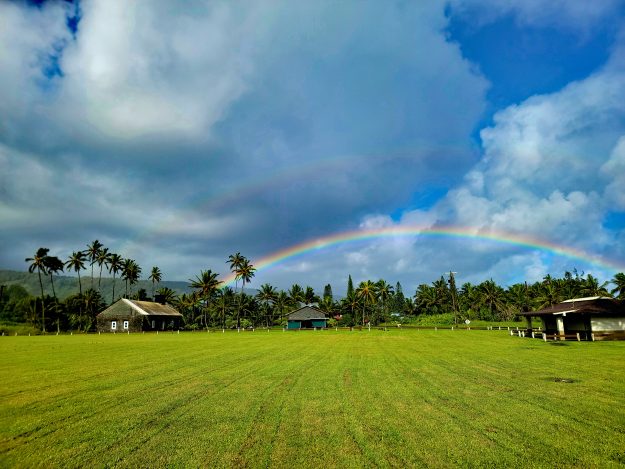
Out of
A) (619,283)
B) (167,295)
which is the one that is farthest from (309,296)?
(619,283)

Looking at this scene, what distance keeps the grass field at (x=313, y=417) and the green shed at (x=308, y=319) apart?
244 ft

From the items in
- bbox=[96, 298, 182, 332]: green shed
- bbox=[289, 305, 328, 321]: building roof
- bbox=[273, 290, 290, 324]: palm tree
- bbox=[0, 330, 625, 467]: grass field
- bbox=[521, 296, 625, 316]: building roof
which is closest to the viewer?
bbox=[0, 330, 625, 467]: grass field

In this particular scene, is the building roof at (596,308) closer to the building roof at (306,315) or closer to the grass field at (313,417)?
the grass field at (313,417)

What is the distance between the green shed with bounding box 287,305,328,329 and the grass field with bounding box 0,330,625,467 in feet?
244

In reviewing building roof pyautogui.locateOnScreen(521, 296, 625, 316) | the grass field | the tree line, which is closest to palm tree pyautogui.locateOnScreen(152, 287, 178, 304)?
the tree line

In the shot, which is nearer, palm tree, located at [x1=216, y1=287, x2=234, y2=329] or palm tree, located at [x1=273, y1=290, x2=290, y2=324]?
palm tree, located at [x1=216, y1=287, x2=234, y2=329]

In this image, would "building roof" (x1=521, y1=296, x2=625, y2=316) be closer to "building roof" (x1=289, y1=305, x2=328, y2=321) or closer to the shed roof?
"building roof" (x1=289, y1=305, x2=328, y2=321)

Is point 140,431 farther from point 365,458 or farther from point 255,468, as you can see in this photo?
point 365,458

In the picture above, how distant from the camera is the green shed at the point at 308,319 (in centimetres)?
9188

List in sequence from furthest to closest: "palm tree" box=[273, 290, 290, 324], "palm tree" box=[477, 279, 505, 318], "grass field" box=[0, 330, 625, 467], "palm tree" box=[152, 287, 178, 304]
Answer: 1. "palm tree" box=[273, 290, 290, 324]
2. "palm tree" box=[477, 279, 505, 318]
3. "palm tree" box=[152, 287, 178, 304]
4. "grass field" box=[0, 330, 625, 467]

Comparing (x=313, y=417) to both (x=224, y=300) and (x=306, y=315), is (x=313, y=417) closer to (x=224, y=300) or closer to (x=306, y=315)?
(x=306, y=315)

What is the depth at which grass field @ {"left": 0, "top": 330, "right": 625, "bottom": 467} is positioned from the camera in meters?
7.75

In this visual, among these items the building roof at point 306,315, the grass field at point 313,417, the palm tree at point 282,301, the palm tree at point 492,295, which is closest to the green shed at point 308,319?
the building roof at point 306,315

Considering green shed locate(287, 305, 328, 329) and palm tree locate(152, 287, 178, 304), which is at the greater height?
palm tree locate(152, 287, 178, 304)
